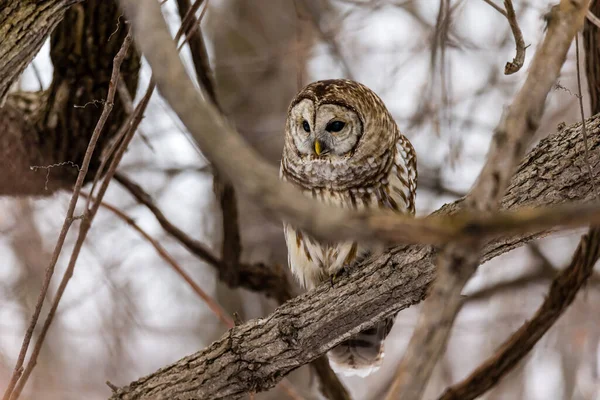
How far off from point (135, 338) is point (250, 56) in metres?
2.62

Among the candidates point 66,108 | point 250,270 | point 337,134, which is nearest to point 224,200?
point 250,270

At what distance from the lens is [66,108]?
3365mm

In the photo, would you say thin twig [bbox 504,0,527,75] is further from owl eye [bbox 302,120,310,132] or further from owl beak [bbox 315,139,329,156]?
owl eye [bbox 302,120,310,132]

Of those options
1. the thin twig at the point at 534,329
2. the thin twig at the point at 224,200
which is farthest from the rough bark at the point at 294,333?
the thin twig at the point at 224,200

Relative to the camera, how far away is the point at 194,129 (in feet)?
3.56

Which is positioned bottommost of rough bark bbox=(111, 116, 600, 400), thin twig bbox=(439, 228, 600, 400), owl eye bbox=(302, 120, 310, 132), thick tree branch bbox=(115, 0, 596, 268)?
thick tree branch bbox=(115, 0, 596, 268)

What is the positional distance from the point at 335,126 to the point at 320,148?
0.16 meters

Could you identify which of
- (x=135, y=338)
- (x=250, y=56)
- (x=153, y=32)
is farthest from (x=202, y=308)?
(x=153, y=32)

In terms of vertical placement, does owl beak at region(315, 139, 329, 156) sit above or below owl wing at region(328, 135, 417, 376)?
→ above

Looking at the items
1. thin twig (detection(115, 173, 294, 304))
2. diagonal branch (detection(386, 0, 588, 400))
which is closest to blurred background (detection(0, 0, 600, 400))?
thin twig (detection(115, 173, 294, 304))

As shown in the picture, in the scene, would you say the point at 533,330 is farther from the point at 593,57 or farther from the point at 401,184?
the point at 593,57

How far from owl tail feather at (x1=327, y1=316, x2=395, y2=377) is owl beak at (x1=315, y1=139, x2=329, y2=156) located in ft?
3.28

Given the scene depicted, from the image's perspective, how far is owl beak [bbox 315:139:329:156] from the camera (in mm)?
3471

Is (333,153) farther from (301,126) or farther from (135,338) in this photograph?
(135,338)
